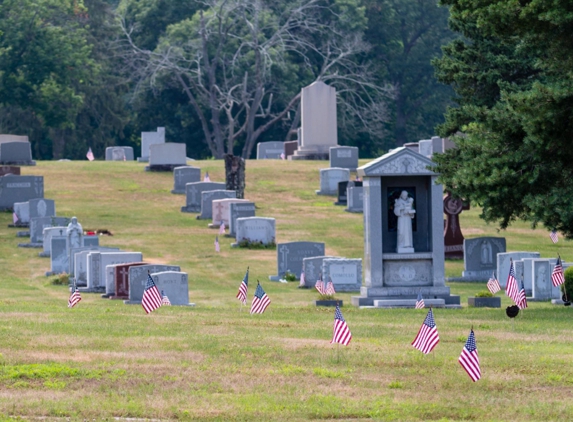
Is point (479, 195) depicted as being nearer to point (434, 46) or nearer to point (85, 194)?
point (85, 194)

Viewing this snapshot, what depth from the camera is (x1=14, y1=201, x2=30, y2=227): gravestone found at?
4059cm

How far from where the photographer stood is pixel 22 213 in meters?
40.7

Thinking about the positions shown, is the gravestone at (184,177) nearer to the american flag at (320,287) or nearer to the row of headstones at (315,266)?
the row of headstones at (315,266)

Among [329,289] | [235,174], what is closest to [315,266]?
[329,289]

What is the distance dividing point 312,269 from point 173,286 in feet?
19.1

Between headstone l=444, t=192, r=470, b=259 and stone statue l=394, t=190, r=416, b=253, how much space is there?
34.4ft

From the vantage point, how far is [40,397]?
39.9 feet

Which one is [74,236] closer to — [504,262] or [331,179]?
[504,262]

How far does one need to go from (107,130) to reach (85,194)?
1076 inches

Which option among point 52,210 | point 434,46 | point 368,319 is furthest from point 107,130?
point 368,319

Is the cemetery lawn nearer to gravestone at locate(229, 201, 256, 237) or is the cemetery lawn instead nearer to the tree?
the tree

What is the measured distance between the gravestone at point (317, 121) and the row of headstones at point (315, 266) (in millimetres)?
27899

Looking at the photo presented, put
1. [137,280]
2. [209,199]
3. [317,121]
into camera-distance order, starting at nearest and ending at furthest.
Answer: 1. [137,280]
2. [209,199]
3. [317,121]

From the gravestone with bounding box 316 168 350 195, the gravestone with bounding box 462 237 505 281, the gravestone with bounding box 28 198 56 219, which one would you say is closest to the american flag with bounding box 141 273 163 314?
the gravestone with bounding box 462 237 505 281
